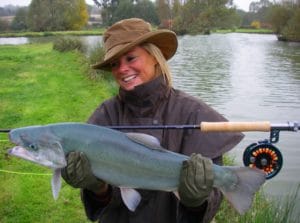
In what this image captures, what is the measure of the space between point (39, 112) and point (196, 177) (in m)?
10.4

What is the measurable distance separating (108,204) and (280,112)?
13484mm

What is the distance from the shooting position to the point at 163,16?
9562cm

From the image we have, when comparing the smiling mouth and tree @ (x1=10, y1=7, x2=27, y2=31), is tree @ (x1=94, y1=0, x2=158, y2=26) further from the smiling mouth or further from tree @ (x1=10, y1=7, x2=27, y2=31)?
the smiling mouth

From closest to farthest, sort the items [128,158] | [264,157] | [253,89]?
[128,158]
[264,157]
[253,89]

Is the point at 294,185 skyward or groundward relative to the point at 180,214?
groundward

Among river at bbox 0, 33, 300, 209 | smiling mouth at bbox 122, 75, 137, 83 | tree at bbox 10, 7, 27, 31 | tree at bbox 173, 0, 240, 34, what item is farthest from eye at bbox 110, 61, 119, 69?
tree at bbox 10, 7, 27, 31

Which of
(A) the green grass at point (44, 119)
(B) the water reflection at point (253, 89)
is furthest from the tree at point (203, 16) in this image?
(A) the green grass at point (44, 119)

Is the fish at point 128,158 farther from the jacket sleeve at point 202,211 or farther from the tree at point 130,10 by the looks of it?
the tree at point 130,10

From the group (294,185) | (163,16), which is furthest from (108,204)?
(163,16)

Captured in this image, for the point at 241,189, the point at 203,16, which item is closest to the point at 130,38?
the point at 241,189

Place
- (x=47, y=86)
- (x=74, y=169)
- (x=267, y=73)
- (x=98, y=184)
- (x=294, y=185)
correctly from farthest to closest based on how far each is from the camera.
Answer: (x=267, y=73) → (x=47, y=86) → (x=294, y=185) → (x=98, y=184) → (x=74, y=169)

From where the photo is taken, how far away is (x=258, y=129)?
3189mm

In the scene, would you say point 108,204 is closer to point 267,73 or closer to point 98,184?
point 98,184

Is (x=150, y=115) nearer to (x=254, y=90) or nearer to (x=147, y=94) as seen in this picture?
(x=147, y=94)
